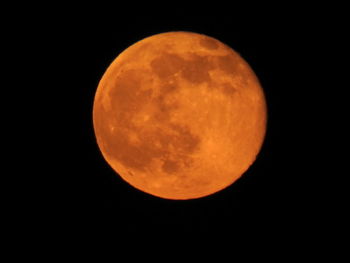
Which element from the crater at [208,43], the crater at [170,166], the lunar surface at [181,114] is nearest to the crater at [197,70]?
the lunar surface at [181,114]

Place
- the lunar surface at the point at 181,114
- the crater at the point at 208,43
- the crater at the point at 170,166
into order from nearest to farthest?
the lunar surface at the point at 181,114 → the crater at the point at 170,166 → the crater at the point at 208,43

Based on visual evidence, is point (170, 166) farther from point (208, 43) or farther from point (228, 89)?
point (208, 43)

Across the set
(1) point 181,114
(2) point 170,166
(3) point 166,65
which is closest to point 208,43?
(3) point 166,65

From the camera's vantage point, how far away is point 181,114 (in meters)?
4.40

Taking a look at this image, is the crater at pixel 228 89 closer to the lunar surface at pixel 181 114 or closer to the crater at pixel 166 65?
the lunar surface at pixel 181 114

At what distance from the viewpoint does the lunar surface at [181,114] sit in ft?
14.5

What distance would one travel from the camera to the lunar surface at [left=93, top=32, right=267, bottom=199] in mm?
4426

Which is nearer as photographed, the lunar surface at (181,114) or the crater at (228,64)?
the lunar surface at (181,114)

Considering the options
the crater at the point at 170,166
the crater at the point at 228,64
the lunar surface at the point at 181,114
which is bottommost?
the crater at the point at 170,166

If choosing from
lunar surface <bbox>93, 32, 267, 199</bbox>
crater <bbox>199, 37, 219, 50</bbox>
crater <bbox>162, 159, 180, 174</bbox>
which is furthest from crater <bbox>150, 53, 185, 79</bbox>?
crater <bbox>162, 159, 180, 174</bbox>

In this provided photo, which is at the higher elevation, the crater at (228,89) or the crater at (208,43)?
the crater at (208,43)

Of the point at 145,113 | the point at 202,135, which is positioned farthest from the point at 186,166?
the point at 145,113

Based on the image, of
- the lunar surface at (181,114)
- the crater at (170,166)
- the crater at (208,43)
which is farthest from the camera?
the crater at (208,43)

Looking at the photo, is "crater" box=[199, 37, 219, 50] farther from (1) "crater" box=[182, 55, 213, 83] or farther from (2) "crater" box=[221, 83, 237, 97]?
(2) "crater" box=[221, 83, 237, 97]
